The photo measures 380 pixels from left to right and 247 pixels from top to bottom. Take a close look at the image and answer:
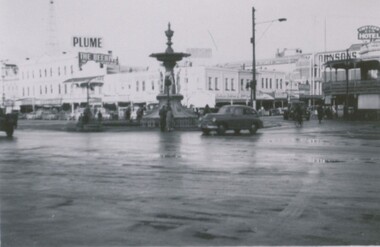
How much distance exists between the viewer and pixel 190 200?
28.9 ft

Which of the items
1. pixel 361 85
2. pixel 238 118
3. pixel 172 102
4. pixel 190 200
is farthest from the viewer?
pixel 361 85

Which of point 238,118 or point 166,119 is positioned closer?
point 238,118

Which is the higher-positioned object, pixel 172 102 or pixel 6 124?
pixel 172 102

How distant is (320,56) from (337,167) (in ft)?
247

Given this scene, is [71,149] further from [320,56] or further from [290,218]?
[320,56]

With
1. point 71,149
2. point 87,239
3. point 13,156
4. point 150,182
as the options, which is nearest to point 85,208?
point 87,239

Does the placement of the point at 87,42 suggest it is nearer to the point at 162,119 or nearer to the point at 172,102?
the point at 172,102

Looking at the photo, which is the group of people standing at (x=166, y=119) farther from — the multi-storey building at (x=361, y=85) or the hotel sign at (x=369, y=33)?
the hotel sign at (x=369, y=33)

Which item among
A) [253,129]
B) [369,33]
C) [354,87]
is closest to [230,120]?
[253,129]

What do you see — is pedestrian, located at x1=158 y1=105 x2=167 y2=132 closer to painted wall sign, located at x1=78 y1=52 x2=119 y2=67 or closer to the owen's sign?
painted wall sign, located at x1=78 y1=52 x2=119 y2=67

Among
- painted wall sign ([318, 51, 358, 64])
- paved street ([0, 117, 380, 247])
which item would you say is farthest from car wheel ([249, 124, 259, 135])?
painted wall sign ([318, 51, 358, 64])

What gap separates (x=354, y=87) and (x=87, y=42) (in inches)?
2034

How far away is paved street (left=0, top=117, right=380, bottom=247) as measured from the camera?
21.0 ft

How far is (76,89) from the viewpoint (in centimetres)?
7894
